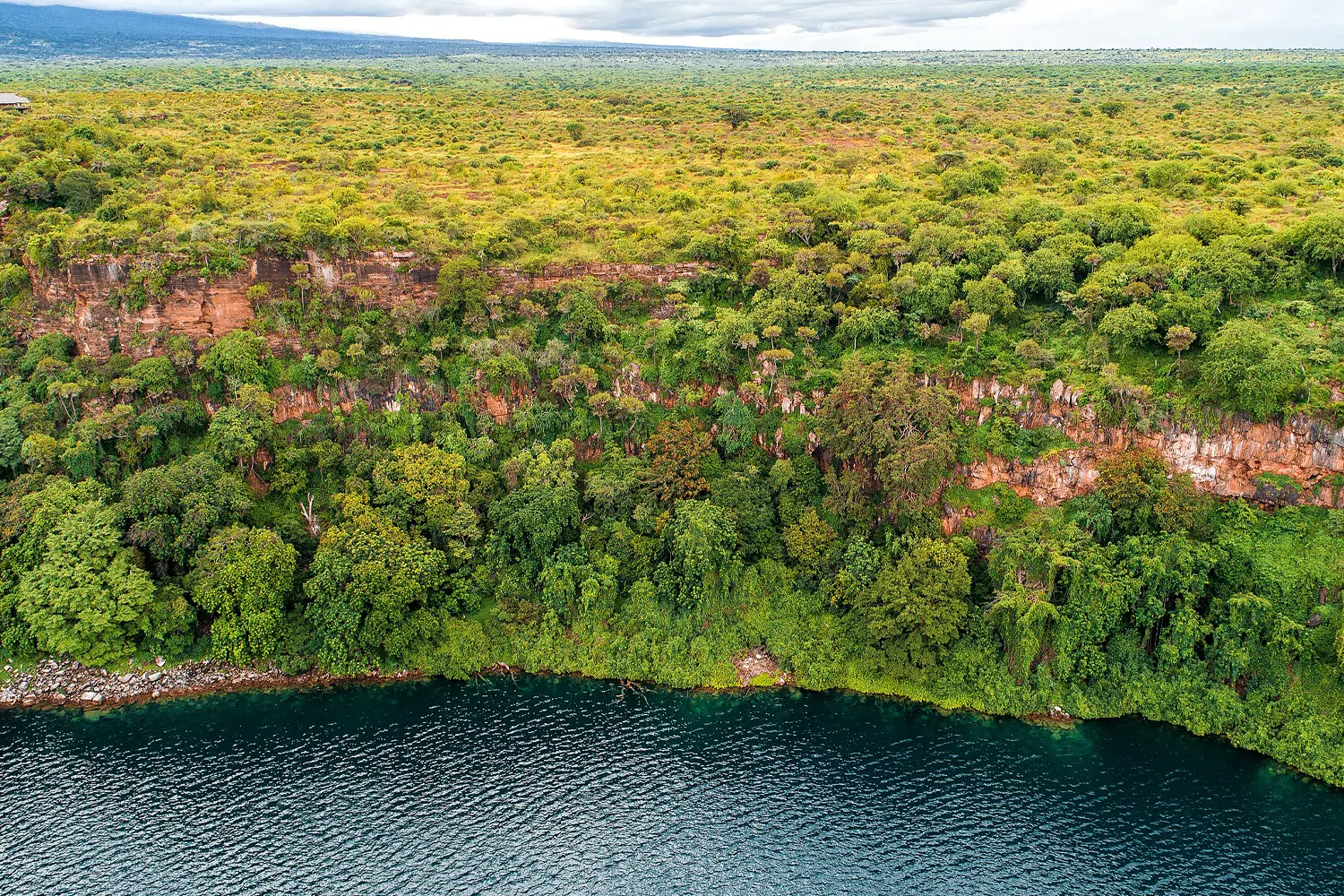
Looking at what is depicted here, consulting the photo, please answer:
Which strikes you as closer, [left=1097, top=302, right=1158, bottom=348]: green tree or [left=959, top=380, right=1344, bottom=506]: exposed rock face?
[left=959, top=380, right=1344, bottom=506]: exposed rock face

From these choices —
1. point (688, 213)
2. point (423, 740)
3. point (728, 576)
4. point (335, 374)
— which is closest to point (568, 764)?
point (423, 740)

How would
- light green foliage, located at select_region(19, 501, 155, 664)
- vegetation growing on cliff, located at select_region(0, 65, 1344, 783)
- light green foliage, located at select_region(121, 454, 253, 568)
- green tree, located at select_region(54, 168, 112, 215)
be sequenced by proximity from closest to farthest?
vegetation growing on cliff, located at select_region(0, 65, 1344, 783) < light green foliage, located at select_region(19, 501, 155, 664) < light green foliage, located at select_region(121, 454, 253, 568) < green tree, located at select_region(54, 168, 112, 215)

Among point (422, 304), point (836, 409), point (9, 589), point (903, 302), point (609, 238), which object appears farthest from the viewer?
point (609, 238)

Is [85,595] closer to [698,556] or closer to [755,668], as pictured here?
[698,556]

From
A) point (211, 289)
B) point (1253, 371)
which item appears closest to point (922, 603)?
point (1253, 371)

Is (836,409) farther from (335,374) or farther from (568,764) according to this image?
(335,374)

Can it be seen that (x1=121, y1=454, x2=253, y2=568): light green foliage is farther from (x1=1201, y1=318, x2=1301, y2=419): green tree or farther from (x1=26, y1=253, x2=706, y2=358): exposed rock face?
(x1=1201, y1=318, x2=1301, y2=419): green tree

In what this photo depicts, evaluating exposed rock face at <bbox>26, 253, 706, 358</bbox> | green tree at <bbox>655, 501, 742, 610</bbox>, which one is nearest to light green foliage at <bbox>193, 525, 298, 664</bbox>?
exposed rock face at <bbox>26, 253, 706, 358</bbox>
